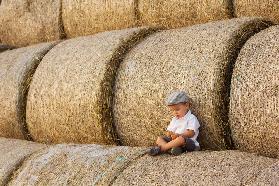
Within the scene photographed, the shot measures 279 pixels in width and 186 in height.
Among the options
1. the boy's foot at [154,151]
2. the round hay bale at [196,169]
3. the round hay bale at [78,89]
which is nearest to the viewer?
the round hay bale at [196,169]

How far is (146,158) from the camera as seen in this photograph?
8.32 feet

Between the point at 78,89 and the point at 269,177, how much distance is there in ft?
5.14

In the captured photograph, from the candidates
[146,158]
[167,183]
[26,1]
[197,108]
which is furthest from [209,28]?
[26,1]

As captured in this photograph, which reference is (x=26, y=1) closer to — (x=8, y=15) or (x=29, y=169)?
(x=8, y=15)

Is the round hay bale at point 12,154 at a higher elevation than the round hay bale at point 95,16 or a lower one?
lower

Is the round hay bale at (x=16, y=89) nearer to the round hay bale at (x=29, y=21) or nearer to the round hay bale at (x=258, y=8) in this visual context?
the round hay bale at (x=29, y=21)

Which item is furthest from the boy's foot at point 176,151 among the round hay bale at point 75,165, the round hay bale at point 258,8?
the round hay bale at point 258,8

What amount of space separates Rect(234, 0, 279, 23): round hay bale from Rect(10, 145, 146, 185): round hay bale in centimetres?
102

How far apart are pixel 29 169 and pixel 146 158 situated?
2.38 ft

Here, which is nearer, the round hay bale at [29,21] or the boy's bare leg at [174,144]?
the boy's bare leg at [174,144]

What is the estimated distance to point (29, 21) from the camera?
4656 millimetres

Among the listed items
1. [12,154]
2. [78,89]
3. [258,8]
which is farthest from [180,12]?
[12,154]

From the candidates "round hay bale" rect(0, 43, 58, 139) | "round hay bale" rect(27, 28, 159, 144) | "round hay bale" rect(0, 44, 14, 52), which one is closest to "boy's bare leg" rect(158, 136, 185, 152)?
"round hay bale" rect(27, 28, 159, 144)

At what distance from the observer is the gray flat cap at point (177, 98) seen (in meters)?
2.66
